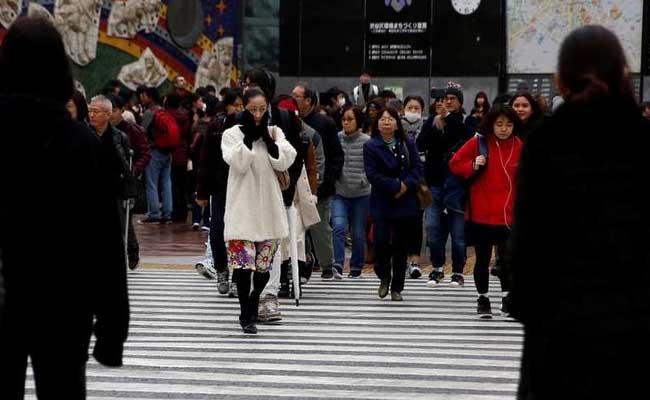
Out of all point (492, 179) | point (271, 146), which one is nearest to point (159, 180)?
point (492, 179)

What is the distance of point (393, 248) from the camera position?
14.0 metres

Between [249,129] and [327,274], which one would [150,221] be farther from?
[249,129]

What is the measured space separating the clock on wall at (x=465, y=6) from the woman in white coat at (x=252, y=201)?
15916 millimetres

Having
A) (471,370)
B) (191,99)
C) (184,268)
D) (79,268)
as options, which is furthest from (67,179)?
(191,99)

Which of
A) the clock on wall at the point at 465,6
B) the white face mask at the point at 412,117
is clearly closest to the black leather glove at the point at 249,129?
the white face mask at the point at 412,117

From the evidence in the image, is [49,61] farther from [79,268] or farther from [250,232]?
[250,232]

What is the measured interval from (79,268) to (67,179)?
0.96 ft

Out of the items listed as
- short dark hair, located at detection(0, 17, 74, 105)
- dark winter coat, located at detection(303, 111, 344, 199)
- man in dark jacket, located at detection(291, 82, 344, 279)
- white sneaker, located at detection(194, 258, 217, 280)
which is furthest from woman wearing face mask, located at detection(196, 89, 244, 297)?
short dark hair, located at detection(0, 17, 74, 105)

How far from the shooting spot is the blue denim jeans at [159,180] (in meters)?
22.5

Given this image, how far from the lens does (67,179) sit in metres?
5.25

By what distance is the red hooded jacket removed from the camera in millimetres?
12578

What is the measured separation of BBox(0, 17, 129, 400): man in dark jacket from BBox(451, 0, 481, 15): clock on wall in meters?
22.3

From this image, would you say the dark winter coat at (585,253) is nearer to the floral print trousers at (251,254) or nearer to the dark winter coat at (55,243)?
the dark winter coat at (55,243)

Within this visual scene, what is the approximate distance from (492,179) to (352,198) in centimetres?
382
